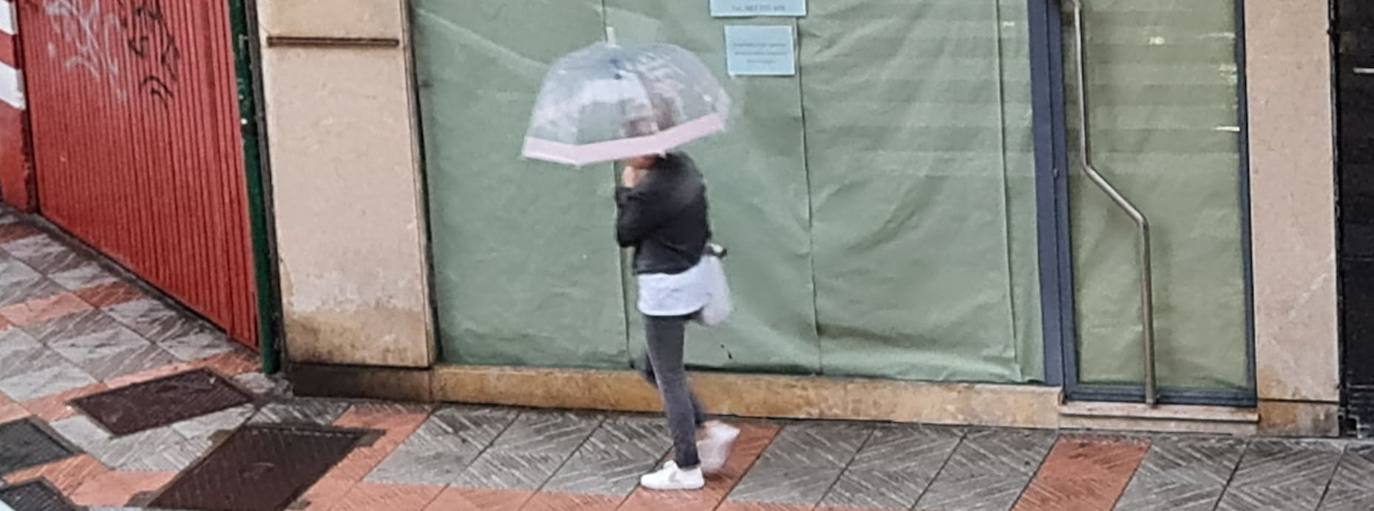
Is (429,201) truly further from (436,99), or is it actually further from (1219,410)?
(1219,410)

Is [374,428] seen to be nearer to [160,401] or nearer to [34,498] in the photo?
[160,401]

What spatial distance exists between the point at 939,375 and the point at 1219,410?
1.02m

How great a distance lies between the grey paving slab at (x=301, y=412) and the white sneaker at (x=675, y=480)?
5.37 ft

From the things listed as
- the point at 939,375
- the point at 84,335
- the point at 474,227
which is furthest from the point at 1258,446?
the point at 84,335

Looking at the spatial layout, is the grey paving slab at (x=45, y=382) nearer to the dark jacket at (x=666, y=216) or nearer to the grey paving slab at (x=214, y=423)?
the grey paving slab at (x=214, y=423)

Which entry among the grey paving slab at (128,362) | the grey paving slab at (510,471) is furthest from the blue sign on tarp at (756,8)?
the grey paving slab at (128,362)

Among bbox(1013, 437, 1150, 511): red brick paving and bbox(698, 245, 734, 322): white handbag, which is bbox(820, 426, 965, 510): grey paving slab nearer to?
bbox(1013, 437, 1150, 511): red brick paving

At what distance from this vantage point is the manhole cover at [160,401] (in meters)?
10.1

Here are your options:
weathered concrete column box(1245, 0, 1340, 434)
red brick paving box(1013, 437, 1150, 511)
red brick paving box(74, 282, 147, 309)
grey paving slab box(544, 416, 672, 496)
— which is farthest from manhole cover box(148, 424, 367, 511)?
weathered concrete column box(1245, 0, 1340, 434)

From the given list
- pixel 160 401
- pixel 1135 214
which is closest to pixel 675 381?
pixel 1135 214

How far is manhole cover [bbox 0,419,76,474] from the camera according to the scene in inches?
384

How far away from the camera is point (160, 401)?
1034cm

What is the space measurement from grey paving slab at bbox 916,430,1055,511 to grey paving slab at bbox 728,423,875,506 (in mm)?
378

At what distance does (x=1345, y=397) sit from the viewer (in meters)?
8.83
